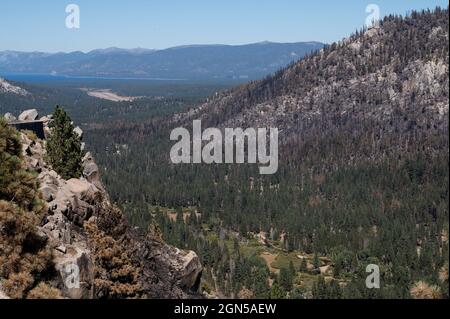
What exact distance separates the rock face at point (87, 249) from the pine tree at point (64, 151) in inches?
66.6

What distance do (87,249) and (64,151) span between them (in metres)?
22.1

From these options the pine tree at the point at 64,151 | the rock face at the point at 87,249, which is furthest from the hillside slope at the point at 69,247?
the pine tree at the point at 64,151

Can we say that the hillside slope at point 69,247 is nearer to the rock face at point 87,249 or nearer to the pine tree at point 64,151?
the rock face at point 87,249

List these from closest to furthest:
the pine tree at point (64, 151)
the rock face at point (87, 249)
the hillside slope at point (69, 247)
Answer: the hillside slope at point (69, 247) → the rock face at point (87, 249) → the pine tree at point (64, 151)

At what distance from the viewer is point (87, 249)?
52.2 m

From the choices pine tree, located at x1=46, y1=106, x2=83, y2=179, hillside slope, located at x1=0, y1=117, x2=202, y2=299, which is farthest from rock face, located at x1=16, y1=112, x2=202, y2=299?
pine tree, located at x1=46, y1=106, x2=83, y2=179

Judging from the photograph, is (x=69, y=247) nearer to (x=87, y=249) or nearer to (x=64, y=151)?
(x=87, y=249)

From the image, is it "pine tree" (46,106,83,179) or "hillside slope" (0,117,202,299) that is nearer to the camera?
"hillside slope" (0,117,202,299)

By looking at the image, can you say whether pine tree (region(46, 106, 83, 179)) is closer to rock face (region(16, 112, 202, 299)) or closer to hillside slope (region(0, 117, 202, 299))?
rock face (region(16, 112, 202, 299))

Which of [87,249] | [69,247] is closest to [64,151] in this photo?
[87,249]

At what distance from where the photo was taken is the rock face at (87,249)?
45.3m

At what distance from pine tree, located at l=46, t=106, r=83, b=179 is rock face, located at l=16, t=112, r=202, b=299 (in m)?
1.69

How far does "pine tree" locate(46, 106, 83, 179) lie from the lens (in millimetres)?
69938
